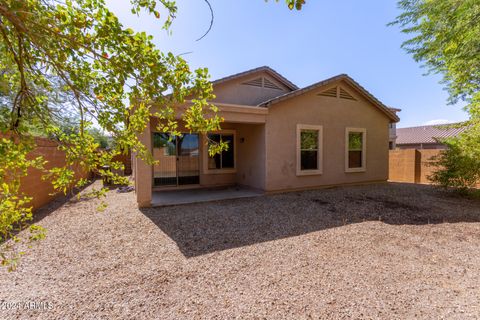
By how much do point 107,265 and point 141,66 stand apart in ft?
10.4

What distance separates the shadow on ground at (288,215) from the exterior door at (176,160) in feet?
9.64

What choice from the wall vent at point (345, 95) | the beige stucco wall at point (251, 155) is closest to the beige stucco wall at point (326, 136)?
the wall vent at point (345, 95)

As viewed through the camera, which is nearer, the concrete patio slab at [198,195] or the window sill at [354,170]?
the concrete patio slab at [198,195]

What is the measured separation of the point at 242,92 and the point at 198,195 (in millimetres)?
4867

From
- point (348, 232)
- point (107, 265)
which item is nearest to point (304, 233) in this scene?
point (348, 232)

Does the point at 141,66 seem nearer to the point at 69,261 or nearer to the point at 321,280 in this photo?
the point at 321,280

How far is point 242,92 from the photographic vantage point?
954 centimetres

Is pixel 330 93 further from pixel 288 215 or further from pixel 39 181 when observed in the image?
pixel 39 181

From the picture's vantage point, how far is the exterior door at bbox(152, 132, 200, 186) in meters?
9.10

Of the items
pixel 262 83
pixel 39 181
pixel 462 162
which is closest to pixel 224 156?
pixel 262 83

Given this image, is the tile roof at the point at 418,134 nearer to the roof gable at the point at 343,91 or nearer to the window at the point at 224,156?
the roof gable at the point at 343,91

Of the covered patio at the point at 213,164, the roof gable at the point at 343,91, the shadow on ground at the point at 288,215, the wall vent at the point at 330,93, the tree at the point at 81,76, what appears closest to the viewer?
the tree at the point at 81,76

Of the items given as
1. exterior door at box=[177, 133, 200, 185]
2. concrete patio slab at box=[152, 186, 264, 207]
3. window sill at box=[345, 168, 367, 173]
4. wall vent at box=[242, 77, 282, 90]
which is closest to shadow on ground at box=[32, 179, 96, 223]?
concrete patio slab at box=[152, 186, 264, 207]

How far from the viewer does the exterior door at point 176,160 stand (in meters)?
9.10
